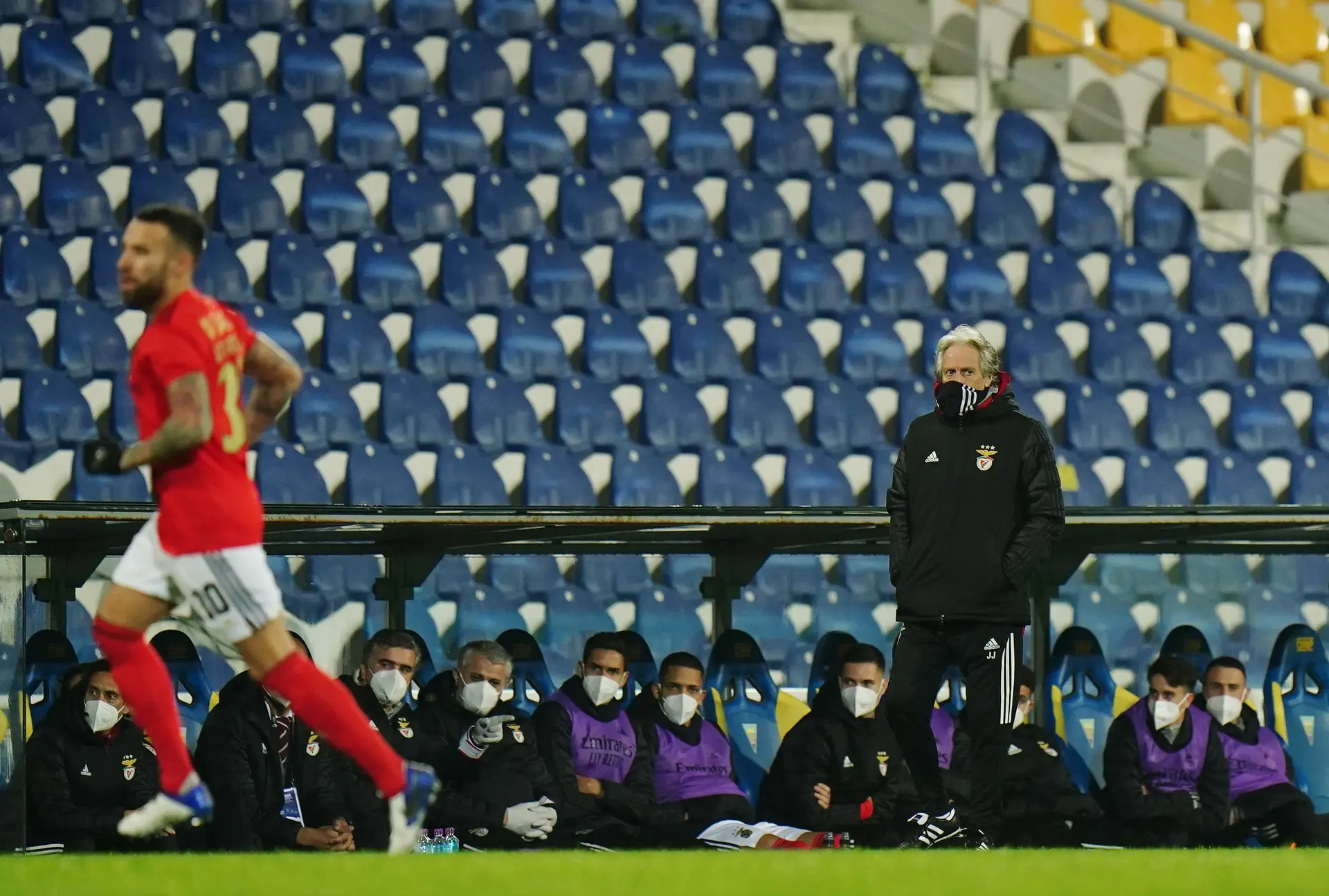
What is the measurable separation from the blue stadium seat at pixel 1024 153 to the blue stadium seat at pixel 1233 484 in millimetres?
2098

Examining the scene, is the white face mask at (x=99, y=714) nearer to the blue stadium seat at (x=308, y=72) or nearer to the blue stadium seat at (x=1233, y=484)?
the blue stadium seat at (x=308, y=72)

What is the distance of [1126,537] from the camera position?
8695 millimetres

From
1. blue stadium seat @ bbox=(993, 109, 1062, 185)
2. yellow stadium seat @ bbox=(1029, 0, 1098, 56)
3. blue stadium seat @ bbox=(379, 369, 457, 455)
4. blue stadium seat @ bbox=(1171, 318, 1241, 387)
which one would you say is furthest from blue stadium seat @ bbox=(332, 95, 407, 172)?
blue stadium seat @ bbox=(1171, 318, 1241, 387)

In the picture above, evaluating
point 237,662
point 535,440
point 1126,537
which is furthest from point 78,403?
point 1126,537

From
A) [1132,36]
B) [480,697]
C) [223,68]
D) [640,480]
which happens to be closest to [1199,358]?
[1132,36]

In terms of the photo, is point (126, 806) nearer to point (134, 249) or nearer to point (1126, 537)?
point (134, 249)

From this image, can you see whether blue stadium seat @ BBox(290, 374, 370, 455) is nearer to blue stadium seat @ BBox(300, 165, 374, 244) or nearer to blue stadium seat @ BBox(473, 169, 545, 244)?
blue stadium seat @ BBox(300, 165, 374, 244)

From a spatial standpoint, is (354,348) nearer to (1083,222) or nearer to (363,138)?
(363,138)

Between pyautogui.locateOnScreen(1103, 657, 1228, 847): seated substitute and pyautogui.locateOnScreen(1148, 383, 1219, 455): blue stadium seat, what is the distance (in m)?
3.73

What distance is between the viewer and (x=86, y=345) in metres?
10.3

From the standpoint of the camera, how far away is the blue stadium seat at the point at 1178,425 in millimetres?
11883

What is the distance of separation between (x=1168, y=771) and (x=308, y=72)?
20.7 feet

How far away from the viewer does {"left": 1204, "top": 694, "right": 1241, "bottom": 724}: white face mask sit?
848 cm

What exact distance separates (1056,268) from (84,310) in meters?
5.68
